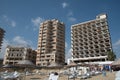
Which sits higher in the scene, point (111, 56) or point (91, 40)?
point (91, 40)

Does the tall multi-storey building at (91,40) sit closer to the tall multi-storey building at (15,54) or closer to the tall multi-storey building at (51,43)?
the tall multi-storey building at (51,43)

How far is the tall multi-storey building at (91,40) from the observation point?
7038 cm

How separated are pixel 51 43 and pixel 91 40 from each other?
70.4 ft

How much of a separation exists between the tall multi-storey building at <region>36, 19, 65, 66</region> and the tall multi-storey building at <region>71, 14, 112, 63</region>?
7.61 m

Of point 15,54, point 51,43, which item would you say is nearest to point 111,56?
point 51,43

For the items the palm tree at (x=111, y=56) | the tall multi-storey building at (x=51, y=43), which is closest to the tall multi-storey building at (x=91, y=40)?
the palm tree at (x=111, y=56)

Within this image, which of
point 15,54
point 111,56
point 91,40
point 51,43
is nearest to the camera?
point 111,56

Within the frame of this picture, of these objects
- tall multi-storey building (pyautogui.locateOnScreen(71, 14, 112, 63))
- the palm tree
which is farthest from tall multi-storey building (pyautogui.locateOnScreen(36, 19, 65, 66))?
the palm tree

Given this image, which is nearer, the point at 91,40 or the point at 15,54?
the point at 91,40

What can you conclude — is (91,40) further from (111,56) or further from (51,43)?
(51,43)

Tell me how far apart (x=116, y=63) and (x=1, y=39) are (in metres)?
70.4

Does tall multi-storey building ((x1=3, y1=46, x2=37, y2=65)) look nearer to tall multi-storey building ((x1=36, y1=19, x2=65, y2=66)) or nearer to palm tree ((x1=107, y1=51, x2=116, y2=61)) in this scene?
tall multi-storey building ((x1=36, y1=19, x2=65, y2=66))

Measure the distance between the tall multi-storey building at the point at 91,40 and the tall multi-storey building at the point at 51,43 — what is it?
25.0 ft

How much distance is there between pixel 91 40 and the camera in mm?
76125
